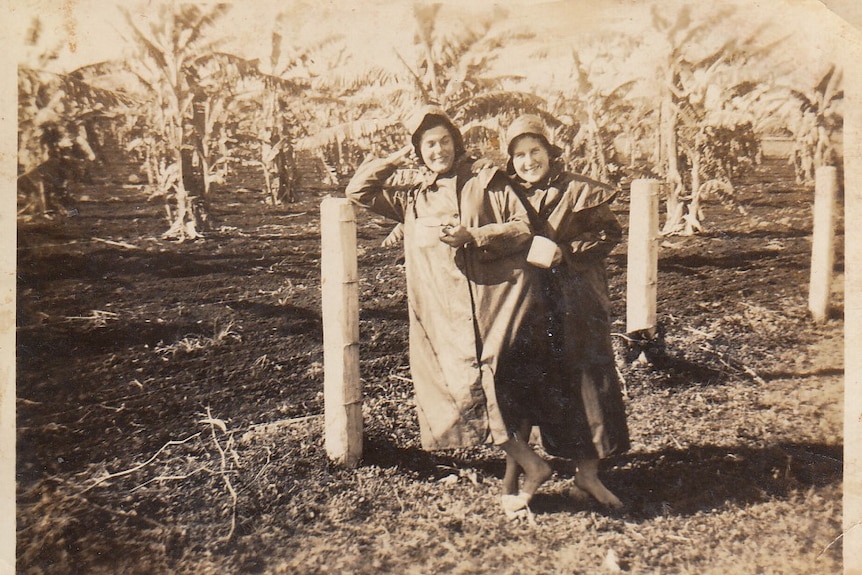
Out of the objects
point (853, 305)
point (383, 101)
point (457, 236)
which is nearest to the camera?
point (457, 236)

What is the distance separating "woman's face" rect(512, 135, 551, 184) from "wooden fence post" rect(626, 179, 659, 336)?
443 mm

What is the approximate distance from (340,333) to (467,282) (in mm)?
543

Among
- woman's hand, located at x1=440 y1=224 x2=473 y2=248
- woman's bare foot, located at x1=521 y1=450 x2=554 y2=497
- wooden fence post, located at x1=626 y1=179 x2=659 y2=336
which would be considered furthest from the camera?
wooden fence post, located at x1=626 y1=179 x2=659 y2=336

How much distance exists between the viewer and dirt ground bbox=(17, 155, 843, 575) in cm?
259

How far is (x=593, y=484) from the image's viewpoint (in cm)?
266

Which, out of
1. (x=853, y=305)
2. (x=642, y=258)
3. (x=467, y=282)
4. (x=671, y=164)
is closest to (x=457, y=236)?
(x=467, y=282)

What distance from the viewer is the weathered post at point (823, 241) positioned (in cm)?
283

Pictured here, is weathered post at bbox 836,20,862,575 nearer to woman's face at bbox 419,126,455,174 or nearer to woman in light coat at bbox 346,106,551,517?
woman in light coat at bbox 346,106,551,517

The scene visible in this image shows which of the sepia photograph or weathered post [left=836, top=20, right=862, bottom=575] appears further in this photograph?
weathered post [left=836, top=20, right=862, bottom=575]

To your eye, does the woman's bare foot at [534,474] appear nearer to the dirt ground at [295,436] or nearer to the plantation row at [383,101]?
the dirt ground at [295,436]

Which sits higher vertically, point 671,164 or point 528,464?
point 671,164

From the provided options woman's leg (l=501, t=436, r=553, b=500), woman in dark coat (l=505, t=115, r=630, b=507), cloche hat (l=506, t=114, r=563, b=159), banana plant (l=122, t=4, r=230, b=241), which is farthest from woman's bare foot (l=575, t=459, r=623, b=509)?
banana plant (l=122, t=4, r=230, b=241)

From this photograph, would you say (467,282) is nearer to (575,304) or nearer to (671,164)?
(575,304)
